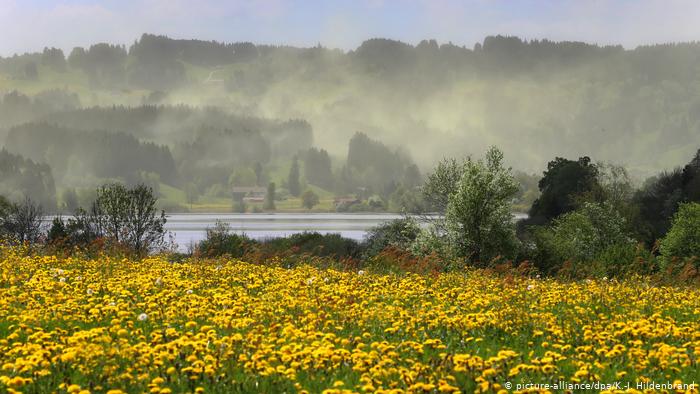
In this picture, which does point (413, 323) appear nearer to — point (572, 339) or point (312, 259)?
point (572, 339)

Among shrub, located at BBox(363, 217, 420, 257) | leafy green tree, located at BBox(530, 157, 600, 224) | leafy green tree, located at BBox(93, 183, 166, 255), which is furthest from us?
leafy green tree, located at BBox(530, 157, 600, 224)

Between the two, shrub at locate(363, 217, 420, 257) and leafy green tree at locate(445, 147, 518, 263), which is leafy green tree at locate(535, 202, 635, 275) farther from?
leafy green tree at locate(445, 147, 518, 263)

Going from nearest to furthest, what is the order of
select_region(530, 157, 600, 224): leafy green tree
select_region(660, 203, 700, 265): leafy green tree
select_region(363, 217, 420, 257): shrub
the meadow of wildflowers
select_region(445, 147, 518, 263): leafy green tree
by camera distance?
1. the meadow of wildflowers
2. select_region(445, 147, 518, 263): leafy green tree
3. select_region(660, 203, 700, 265): leafy green tree
4. select_region(363, 217, 420, 257): shrub
5. select_region(530, 157, 600, 224): leafy green tree

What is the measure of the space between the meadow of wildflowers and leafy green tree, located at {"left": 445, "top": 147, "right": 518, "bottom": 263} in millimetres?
22144

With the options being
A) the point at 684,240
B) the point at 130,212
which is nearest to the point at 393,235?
the point at 130,212

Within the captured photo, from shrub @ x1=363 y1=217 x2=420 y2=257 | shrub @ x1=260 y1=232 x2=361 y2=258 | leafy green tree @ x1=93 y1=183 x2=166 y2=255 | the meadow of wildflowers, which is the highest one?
leafy green tree @ x1=93 y1=183 x2=166 y2=255

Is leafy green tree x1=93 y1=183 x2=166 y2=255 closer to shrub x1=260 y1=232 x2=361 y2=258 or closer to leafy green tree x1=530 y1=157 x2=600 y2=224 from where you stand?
shrub x1=260 y1=232 x2=361 y2=258

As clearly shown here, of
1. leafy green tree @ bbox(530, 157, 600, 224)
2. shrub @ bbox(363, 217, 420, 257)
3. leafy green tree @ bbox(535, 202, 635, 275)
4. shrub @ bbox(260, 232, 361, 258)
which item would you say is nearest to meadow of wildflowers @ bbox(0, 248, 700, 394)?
shrub @ bbox(363, 217, 420, 257)

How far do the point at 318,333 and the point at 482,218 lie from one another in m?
33.5

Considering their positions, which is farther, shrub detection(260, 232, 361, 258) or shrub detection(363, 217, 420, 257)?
shrub detection(260, 232, 361, 258)

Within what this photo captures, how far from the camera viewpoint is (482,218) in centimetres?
4288

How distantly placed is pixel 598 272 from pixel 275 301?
1928 centimetres

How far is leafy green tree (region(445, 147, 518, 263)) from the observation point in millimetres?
42594

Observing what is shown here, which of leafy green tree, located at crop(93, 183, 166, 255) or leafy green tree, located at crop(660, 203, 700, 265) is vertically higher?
leafy green tree, located at crop(93, 183, 166, 255)
